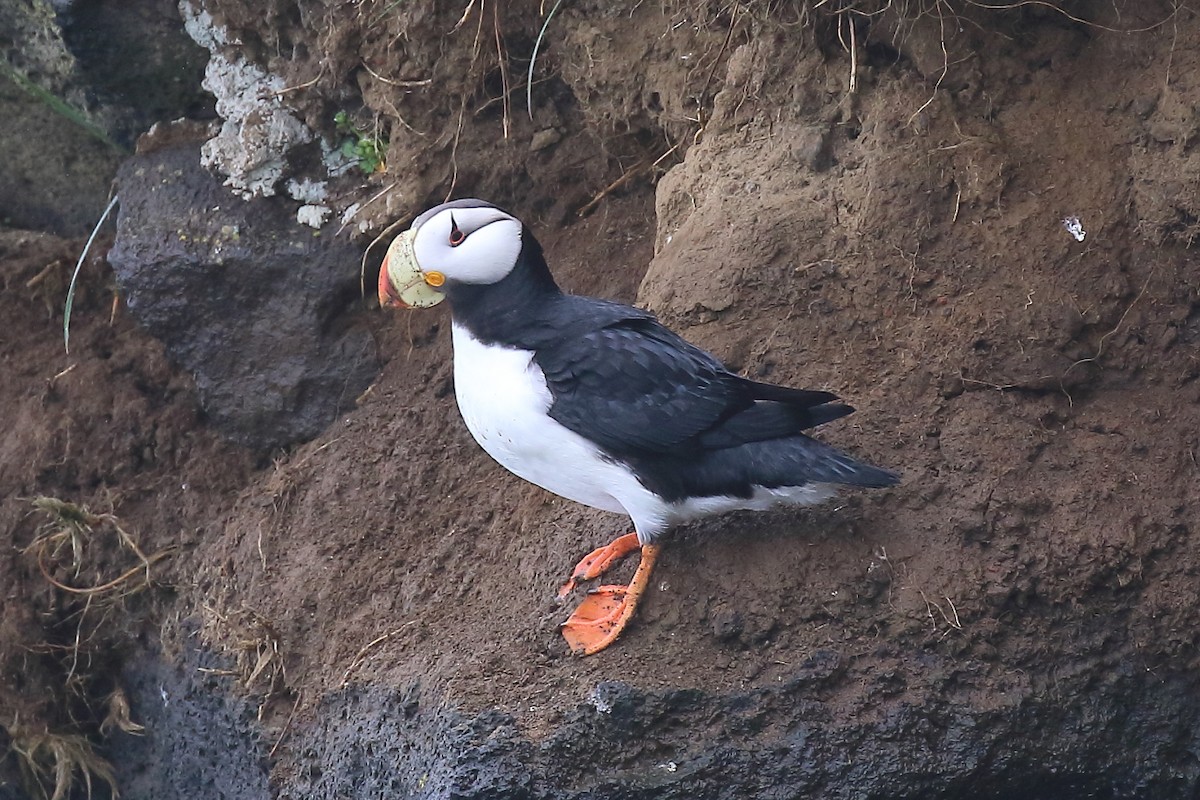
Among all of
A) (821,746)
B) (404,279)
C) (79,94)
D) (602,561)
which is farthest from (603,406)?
(79,94)

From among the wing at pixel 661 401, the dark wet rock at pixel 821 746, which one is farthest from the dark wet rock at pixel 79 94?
the dark wet rock at pixel 821 746

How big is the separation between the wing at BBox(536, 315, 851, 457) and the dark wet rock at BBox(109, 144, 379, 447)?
5.79 feet

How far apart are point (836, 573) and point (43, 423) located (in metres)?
3.12

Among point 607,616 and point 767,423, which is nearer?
point 767,423

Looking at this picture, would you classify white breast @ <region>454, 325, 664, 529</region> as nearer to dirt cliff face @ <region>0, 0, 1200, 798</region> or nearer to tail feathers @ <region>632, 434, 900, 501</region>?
tail feathers @ <region>632, 434, 900, 501</region>

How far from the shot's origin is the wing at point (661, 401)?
315cm

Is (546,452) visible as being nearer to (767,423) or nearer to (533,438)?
(533,438)

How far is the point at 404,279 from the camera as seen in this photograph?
3307 millimetres

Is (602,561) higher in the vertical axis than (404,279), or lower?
lower

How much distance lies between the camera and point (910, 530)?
3.34m

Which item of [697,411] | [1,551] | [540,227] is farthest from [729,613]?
[1,551]

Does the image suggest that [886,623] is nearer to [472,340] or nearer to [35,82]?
[472,340]

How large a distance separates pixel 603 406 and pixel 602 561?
0.51 metres

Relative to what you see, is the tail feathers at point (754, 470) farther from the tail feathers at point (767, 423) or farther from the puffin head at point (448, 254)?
the puffin head at point (448, 254)
